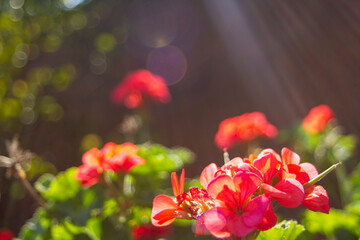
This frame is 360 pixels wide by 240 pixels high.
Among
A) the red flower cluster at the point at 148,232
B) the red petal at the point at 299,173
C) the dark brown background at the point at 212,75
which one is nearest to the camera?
the red petal at the point at 299,173

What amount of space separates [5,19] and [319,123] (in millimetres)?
2084

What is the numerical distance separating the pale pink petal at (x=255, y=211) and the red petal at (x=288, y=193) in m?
0.01

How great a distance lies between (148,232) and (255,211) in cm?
63

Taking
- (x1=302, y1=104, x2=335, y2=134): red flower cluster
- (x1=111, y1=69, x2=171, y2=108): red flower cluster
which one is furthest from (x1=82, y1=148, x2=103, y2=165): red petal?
(x1=302, y1=104, x2=335, y2=134): red flower cluster

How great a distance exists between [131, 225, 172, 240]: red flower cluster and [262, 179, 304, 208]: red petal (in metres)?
0.59

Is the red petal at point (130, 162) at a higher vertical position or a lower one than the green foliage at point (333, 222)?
higher

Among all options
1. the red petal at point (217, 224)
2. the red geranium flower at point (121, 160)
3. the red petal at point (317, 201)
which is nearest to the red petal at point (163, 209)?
the red petal at point (217, 224)

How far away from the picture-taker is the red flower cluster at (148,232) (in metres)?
0.99

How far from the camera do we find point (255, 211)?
45 cm

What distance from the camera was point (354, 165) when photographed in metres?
1.72

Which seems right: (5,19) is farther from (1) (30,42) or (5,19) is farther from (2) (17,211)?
(2) (17,211)

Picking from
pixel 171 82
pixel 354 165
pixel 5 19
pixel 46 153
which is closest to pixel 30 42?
pixel 5 19

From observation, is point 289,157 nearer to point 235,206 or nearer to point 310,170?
point 310,170

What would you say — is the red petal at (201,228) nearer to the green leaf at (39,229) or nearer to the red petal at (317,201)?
the red petal at (317,201)
